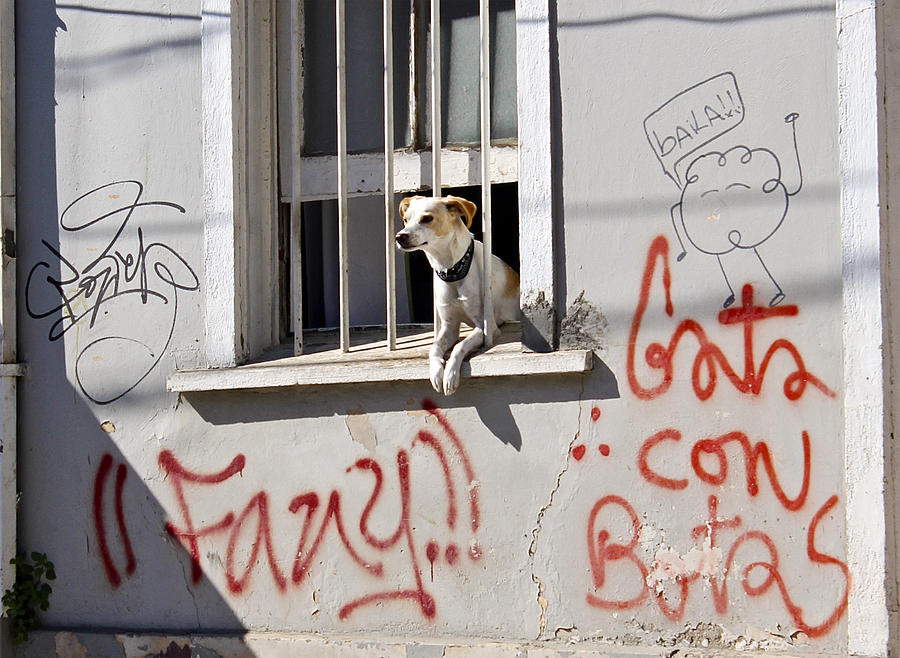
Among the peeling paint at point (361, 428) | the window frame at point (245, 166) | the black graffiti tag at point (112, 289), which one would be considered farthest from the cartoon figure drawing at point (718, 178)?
the black graffiti tag at point (112, 289)

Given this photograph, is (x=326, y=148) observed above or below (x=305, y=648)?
Result: above

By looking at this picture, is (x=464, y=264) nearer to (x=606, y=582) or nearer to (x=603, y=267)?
(x=603, y=267)

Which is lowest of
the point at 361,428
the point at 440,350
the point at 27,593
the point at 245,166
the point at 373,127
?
the point at 27,593

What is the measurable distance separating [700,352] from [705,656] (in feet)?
3.80

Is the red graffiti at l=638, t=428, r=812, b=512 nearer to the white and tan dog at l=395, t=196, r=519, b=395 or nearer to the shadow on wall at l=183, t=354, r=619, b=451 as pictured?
the shadow on wall at l=183, t=354, r=619, b=451

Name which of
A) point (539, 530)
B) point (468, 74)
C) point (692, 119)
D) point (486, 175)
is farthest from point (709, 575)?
point (468, 74)

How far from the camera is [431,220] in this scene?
16.8 feet

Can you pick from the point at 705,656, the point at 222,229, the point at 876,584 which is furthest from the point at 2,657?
the point at 876,584

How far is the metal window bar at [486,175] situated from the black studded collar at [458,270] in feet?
0.25

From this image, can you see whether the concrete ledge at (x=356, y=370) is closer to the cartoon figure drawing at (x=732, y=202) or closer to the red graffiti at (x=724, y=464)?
the red graffiti at (x=724, y=464)

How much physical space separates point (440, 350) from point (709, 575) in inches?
56.0

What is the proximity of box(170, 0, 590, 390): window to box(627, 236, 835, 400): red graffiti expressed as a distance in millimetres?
823

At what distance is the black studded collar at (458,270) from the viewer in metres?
5.24

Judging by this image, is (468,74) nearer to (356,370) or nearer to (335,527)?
(356,370)
